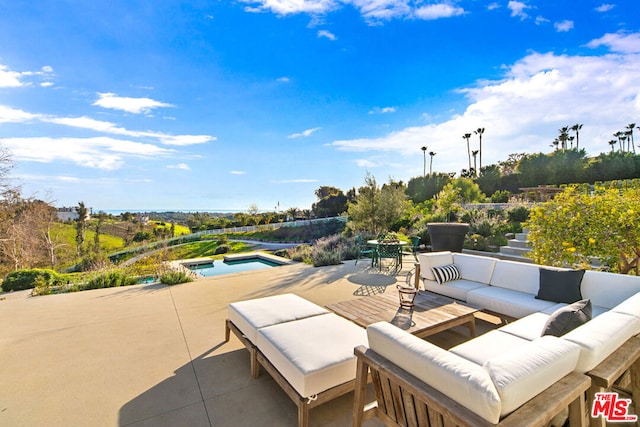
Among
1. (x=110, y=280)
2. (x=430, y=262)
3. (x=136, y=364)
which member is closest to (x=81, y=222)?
(x=110, y=280)

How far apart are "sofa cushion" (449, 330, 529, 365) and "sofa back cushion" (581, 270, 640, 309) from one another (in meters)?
1.39

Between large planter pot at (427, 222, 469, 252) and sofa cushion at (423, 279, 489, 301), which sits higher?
large planter pot at (427, 222, 469, 252)

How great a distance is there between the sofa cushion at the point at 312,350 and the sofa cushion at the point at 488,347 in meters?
0.77

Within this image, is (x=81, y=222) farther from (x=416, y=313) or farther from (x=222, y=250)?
(x=416, y=313)

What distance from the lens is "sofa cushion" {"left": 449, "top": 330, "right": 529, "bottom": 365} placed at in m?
2.08

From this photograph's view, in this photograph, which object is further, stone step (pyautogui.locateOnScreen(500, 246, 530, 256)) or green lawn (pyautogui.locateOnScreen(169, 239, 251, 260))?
green lawn (pyautogui.locateOnScreen(169, 239, 251, 260))

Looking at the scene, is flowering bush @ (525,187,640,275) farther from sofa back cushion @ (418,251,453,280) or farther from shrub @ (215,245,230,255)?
shrub @ (215,245,230,255)

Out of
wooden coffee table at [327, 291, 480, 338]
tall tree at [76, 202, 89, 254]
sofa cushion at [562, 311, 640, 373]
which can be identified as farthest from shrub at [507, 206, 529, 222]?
tall tree at [76, 202, 89, 254]

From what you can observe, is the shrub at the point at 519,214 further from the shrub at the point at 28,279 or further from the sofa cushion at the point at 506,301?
the shrub at the point at 28,279

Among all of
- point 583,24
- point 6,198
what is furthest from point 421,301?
point 6,198

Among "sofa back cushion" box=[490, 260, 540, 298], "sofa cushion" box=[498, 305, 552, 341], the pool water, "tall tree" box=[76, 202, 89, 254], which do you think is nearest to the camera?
"sofa cushion" box=[498, 305, 552, 341]

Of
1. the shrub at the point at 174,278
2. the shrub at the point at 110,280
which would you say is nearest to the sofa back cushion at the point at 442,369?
the shrub at the point at 174,278

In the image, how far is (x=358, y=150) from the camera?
16.0 meters

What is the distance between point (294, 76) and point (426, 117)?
5.03m
